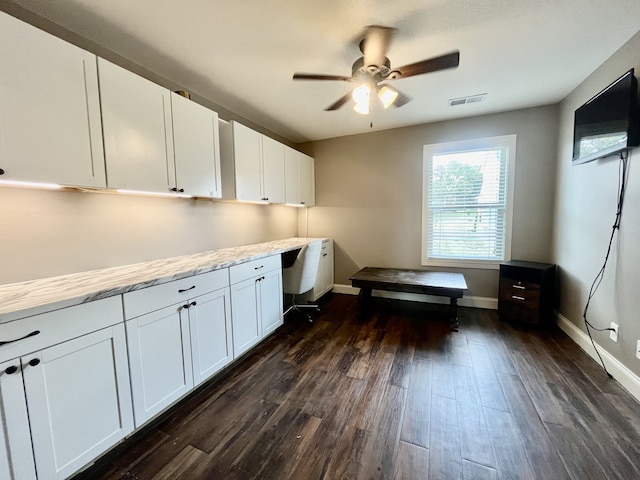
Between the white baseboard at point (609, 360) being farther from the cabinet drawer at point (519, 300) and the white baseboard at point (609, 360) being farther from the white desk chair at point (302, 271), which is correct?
the white desk chair at point (302, 271)

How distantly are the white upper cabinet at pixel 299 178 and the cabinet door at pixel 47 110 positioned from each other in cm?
219

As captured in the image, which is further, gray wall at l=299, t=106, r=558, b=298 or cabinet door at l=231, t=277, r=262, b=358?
gray wall at l=299, t=106, r=558, b=298

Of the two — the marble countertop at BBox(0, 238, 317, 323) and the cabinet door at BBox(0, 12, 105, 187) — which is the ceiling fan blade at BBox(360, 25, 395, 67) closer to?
the cabinet door at BBox(0, 12, 105, 187)

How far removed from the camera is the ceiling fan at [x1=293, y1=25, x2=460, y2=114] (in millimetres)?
1671

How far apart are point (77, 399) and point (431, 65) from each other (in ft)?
8.96

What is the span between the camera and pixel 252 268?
240cm

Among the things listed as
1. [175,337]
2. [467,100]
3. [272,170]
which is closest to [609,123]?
[467,100]

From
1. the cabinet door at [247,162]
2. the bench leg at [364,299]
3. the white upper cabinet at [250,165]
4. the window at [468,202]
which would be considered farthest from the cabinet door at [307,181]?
the window at [468,202]

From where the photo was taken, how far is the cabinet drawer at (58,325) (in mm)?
1017

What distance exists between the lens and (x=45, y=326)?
3.63ft

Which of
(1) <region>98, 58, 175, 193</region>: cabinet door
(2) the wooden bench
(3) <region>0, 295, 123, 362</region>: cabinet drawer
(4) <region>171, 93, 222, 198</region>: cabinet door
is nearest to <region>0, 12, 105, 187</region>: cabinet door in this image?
(1) <region>98, 58, 175, 193</region>: cabinet door

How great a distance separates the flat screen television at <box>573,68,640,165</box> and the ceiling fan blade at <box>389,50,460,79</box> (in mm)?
1265

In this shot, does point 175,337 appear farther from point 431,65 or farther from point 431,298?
point 431,298

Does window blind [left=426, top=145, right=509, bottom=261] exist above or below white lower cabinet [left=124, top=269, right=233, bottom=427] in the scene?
above
